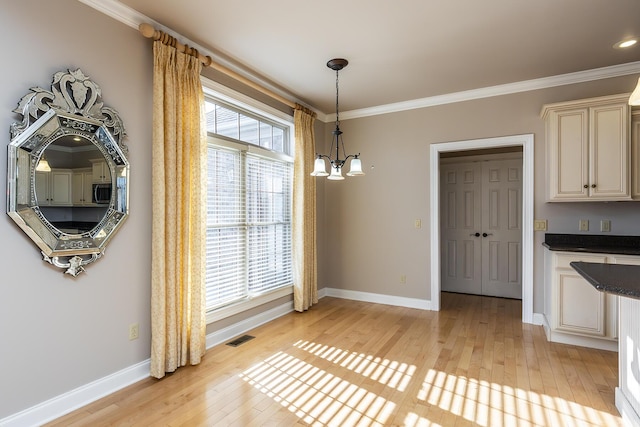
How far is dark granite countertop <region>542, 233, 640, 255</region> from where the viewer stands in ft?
10.7

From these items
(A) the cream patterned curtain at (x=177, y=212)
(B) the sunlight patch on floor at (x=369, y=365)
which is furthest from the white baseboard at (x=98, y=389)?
(B) the sunlight patch on floor at (x=369, y=365)

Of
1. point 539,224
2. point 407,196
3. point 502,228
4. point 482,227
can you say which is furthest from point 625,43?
point 482,227

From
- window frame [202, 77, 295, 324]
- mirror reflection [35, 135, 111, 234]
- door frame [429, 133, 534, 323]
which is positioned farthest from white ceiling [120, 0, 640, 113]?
mirror reflection [35, 135, 111, 234]

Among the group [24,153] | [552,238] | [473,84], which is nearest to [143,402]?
[24,153]

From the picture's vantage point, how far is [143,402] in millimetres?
2336

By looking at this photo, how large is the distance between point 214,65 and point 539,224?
3993 mm

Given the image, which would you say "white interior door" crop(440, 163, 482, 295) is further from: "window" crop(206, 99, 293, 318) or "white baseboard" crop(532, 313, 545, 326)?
"window" crop(206, 99, 293, 318)

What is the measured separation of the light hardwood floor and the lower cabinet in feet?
0.41

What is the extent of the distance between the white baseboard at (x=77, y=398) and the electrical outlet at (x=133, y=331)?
8.8 inches

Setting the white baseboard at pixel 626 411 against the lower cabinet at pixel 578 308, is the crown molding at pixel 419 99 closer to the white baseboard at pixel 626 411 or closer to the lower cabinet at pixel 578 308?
the lower cabinet at pixel 578 308

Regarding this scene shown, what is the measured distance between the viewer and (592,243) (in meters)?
3.63

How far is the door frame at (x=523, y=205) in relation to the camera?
3959mm

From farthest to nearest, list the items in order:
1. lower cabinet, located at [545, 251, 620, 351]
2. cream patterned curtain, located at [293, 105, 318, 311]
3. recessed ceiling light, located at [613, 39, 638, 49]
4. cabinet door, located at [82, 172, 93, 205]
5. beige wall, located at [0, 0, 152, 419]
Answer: cream patterned curtain, located at [293, 105, 318, 311], lower cabinet, located at [545, 251, 620, 351], recessed ceiling light, located at [613, 39, 638, 49], cabinet door, located at [82, 172, 93, 205], beige wall, located at [0, 0, 152, 419]

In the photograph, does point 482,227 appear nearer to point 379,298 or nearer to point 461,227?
point 461,227
